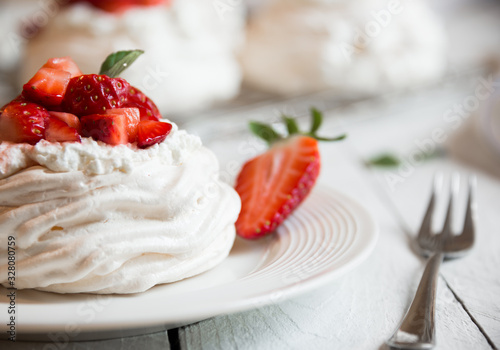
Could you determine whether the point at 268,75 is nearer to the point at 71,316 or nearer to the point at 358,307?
the point at 358,307

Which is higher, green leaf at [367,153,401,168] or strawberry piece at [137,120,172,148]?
green leaf at [367,153,401,168]

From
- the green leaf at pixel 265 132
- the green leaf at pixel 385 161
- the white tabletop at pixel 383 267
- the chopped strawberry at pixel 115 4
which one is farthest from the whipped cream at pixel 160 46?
the green leaf at pixel 265 132

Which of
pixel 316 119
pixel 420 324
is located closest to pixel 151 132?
pixel 316 119

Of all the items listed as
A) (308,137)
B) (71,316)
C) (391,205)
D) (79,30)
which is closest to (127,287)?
(71,316)

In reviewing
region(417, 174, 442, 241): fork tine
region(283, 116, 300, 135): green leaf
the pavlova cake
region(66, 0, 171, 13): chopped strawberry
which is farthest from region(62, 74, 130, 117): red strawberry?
region(66, 0, 171, 13): chopped strawberry

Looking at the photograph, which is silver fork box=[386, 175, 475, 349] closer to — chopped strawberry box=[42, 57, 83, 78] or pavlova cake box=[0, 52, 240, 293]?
pavlova cake box=[0, 52, 240, 293]

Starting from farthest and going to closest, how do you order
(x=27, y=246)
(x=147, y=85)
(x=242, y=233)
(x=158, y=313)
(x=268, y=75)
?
(x=268, y=75) < (x=147, y=85) < (x=242, y=233) < (x=27, y=246) < (x=158, y=313)

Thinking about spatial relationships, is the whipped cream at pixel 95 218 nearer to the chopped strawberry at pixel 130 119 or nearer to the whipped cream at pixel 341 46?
the chopped strawberry at pixel 130 119
